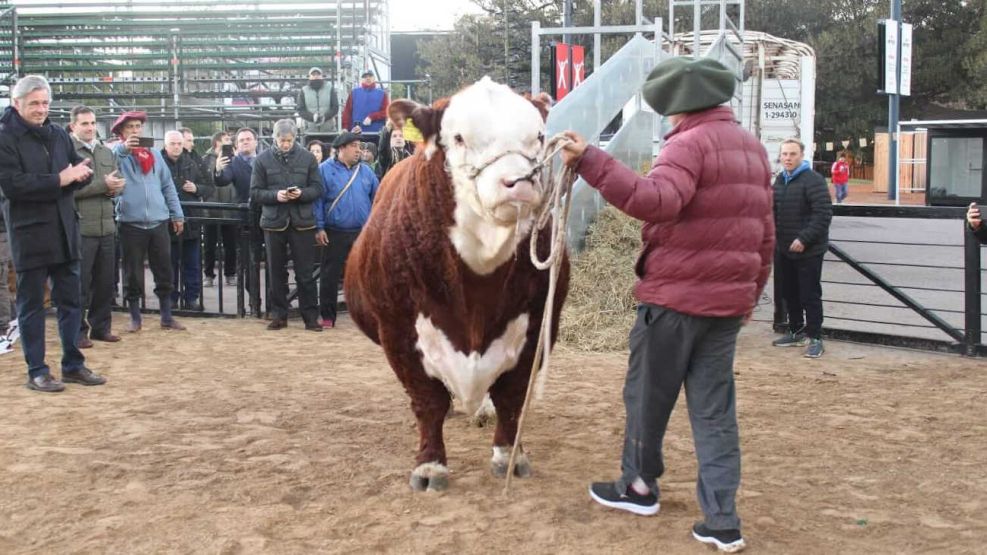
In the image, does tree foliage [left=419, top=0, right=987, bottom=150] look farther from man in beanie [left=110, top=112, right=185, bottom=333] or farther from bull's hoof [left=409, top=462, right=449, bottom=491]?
bull's hoof [left=409, top=462, right=449, bottom=491]

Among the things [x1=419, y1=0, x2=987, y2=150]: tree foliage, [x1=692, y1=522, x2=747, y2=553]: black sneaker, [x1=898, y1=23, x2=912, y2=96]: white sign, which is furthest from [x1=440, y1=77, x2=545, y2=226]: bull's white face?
[x1=419, y1=0, x2=987, y2=150]: tree foliage

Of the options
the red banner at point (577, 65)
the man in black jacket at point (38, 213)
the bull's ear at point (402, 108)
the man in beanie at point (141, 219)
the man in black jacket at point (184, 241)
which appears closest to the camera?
the bull's ear at point (402, 108)

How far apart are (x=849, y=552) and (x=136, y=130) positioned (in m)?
6.62

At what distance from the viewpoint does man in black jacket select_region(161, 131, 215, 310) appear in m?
9.58

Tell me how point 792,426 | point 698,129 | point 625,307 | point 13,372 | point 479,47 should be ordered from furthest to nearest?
point 479,47, point 625,307, point 13,372, point 792,426, point 698,129

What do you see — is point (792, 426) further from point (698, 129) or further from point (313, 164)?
point (313, 164)

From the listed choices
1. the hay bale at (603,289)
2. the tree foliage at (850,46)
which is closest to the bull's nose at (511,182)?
the hay bale at (603,289)

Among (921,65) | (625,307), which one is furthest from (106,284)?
(921,65)

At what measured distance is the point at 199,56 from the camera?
18.5 meters

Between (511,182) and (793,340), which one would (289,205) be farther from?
(511,182)

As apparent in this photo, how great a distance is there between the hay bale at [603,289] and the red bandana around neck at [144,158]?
3816 mm

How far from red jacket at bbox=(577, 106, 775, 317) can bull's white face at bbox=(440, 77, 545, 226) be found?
0.28 metres

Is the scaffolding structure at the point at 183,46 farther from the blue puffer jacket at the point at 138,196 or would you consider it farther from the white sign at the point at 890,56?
the white sign at the point at 890,56

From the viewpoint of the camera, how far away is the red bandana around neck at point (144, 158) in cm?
827
